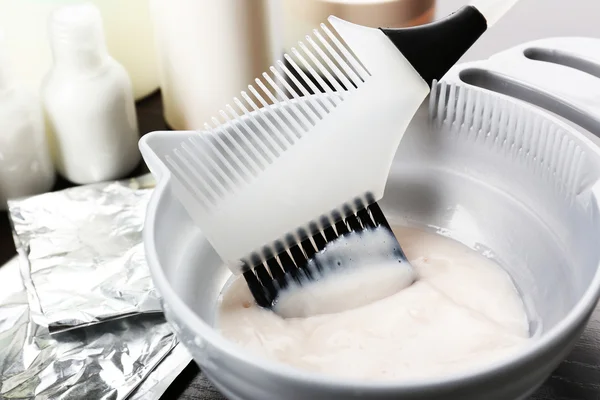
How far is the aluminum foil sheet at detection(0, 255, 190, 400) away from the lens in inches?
17.6

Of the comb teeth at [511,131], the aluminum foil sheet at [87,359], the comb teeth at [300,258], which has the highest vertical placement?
the comb teeth at [511,131]

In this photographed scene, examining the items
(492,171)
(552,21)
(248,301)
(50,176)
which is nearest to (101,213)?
(50,176)

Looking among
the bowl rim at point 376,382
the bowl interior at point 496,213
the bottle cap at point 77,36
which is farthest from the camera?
the bottle cap at point 77,36

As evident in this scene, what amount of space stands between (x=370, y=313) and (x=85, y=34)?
337 mm

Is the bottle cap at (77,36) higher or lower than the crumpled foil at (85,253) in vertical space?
higher

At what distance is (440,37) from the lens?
0.42 metres

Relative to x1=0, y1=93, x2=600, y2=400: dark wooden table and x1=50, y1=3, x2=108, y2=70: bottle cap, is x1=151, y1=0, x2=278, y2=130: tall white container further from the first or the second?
x1=0, y1=93, x2=600, y2=400: dark wooden table

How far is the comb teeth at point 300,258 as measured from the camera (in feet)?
1.40

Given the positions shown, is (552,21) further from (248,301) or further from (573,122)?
(248,301)

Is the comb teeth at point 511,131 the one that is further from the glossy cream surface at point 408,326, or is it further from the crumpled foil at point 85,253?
the crumpled foil at point 85,253

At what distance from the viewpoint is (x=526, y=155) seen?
47 centimetres

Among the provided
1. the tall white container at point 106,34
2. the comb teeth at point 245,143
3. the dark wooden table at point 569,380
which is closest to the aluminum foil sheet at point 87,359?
the dark wooden table at point 569,380

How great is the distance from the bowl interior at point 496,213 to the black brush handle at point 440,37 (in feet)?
0.26

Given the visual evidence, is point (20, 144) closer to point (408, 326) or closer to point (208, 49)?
point (208, 49)
